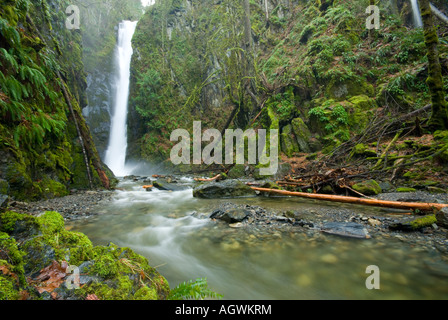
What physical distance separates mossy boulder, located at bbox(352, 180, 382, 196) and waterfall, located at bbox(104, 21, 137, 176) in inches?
704

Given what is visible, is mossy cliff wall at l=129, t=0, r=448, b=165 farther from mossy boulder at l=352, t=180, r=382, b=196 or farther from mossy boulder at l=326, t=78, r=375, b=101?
mossy boulder at l=352, t=180, r=382, b=196

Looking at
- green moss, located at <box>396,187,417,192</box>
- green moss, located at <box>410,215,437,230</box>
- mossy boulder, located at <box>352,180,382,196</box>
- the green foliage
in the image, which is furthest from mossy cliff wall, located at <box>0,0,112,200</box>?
green moss, located at <box>396,187,417,192</box>

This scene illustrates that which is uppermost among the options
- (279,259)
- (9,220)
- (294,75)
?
(294,75)

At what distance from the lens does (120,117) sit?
22.0 m

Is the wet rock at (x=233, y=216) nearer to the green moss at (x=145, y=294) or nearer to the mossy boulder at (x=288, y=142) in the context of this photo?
the green moss at (x=145, y=294)

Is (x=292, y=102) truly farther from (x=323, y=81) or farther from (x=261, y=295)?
(x=261, y=295)

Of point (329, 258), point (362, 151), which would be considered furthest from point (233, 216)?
point (362, 151)

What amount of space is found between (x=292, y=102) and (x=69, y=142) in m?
10.8

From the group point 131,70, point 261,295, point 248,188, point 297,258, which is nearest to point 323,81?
point 248,188

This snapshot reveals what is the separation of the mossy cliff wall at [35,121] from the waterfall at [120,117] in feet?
37.8

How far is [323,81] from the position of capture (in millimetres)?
10805

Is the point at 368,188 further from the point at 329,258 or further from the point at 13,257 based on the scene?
the point at 13,257

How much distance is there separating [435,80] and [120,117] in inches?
952

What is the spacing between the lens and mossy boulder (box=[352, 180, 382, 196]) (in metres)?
4.92
